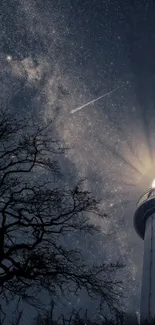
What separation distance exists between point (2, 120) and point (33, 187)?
2.44 m

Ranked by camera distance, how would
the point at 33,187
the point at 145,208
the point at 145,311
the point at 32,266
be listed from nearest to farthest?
the point at 32,266 → the point at 33,187 → the point at 145,311 → the point at 145,208

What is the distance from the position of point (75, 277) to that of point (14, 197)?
3165 mm

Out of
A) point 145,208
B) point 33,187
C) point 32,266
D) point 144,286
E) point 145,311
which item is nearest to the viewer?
point 32,266

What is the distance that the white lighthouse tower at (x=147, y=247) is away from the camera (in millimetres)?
15273

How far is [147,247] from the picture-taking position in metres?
18.1

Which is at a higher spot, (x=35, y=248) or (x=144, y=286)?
(x=144, y=286)

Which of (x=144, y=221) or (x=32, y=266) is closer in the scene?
(x=32, y=266)

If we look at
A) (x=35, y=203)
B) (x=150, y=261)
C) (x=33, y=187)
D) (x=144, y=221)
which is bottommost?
(x=35, y=203)

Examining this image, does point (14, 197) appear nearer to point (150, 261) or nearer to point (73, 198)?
point (73, 198)

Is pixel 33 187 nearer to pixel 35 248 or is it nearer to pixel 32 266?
pixel 35 248

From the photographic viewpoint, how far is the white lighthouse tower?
15273 millimetres

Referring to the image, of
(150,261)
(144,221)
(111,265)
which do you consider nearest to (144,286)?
(150,261)

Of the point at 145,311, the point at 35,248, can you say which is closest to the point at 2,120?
the point at 35,248

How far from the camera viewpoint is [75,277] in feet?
28.6
